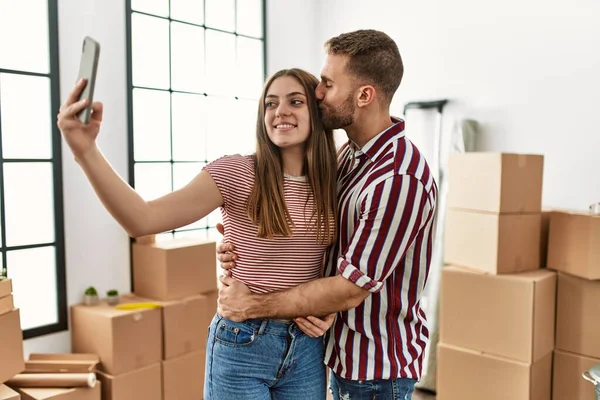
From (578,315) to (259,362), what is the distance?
6.05ft

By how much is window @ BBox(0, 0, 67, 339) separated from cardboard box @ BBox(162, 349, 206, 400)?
1.87 ft

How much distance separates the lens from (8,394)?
2.20m

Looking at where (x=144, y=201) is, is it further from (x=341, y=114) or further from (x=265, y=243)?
(x=341, y=114)

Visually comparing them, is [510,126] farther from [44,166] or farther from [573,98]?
[44,166]

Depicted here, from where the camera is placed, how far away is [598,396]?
207cm

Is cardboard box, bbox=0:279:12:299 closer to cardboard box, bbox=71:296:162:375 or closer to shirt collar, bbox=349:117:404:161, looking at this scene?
cardboard box, bbox=71:296:162:375

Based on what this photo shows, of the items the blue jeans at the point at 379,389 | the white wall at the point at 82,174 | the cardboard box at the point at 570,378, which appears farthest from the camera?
the white wall at the point at 82,174

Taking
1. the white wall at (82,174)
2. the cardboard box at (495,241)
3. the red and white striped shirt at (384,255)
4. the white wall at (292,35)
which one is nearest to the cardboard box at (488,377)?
Answer: the cardboard box at (495,241)

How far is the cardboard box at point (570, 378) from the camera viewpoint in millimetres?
2574

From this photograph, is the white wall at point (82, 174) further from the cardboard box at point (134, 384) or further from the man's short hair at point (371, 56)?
A: the man's short hair at point (371, 56)

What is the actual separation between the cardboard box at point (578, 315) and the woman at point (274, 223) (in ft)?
5.31

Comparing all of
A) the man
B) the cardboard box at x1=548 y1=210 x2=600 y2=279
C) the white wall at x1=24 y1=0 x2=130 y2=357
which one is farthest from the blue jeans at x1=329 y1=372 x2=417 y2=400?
Result: the white wall at x1=24 y1=0 x2=130 y2=357

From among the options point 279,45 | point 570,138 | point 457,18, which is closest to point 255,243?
point 570,138

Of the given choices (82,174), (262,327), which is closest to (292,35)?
(82,174)
